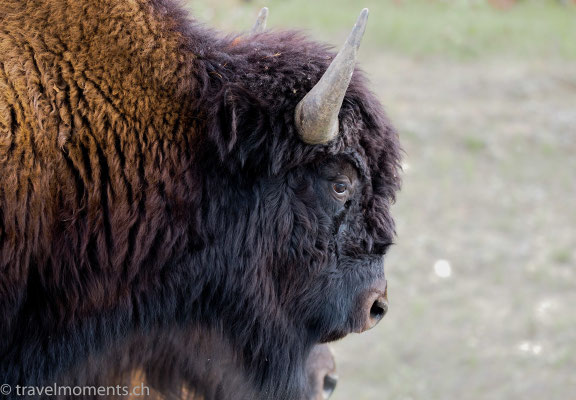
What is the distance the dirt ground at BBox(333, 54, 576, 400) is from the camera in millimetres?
6297

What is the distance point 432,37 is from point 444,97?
3.15 meters

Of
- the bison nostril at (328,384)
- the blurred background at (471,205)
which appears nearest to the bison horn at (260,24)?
the blurred background at (471,205)

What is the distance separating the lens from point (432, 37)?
15.4m

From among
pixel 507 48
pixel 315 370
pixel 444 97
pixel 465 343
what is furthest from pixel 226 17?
pixel 315 370

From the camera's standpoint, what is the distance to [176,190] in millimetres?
2967

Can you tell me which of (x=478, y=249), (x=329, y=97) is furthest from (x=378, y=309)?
(x=478, y=249)

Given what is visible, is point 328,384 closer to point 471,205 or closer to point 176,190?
point 176,190

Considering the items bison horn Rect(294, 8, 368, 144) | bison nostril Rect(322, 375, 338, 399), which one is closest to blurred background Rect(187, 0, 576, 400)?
bison horn Rect(294, 8, 368, 144)

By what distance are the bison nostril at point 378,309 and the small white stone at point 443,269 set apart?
4.49 metres

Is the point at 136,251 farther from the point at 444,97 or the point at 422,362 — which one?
the point at 444,97

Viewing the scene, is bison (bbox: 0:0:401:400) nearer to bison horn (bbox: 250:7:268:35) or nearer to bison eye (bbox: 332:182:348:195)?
bison eye (bbox: 332:182:348:195)

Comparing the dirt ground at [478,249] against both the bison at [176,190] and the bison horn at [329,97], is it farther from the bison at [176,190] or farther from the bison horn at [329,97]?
the bison horn at [329,97]

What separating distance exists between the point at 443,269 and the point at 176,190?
5.33 m

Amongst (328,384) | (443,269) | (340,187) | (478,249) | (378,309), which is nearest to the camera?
(340,187)
